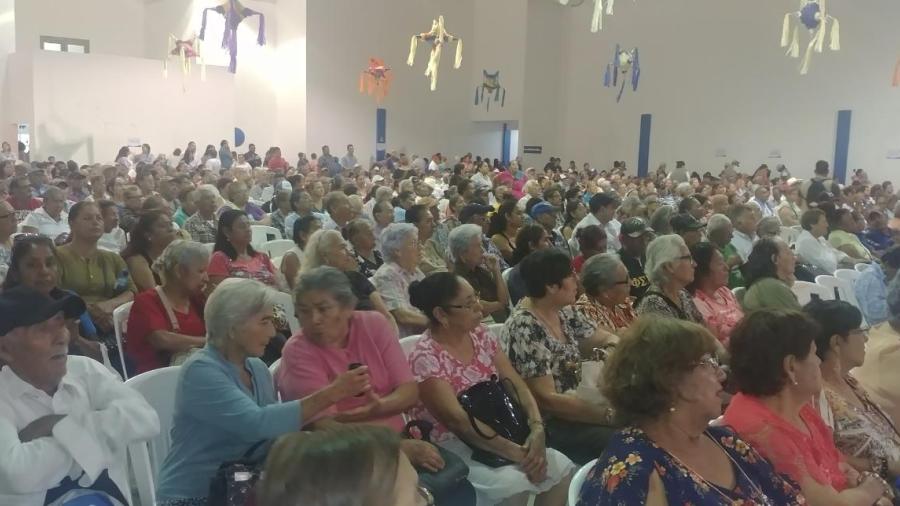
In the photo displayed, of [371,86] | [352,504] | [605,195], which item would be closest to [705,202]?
[605,195]

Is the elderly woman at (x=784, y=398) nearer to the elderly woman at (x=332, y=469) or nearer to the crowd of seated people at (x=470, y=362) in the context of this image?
the crowd of seated people at (x=470, y=362)

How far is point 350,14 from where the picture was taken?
20.5 m

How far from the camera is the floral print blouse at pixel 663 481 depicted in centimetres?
180

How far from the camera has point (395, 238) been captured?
442 cm

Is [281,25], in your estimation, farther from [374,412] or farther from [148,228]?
[374,412]

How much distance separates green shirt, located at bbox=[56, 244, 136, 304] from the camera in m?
4.07

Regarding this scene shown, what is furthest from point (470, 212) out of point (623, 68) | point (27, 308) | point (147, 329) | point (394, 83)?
point (394, 83)

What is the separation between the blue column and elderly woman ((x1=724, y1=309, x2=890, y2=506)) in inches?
667

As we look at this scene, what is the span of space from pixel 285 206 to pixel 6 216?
123 inches

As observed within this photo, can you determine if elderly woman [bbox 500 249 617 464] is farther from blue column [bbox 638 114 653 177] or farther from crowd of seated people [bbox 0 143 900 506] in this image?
blue column [bbox 638 114 653 177]

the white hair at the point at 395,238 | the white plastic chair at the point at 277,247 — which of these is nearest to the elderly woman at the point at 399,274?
the white hair at the point at 395,238

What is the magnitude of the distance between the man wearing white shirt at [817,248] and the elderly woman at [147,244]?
191 inches

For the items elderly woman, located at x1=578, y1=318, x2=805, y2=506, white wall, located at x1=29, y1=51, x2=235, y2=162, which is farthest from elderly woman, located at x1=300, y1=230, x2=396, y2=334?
white wall, located at x1=29, y1=51, x2=235, y2=162

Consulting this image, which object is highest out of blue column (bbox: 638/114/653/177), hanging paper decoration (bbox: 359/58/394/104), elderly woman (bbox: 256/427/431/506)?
hanging paper decoration (bbox: 359/58/394/104)
